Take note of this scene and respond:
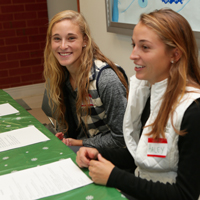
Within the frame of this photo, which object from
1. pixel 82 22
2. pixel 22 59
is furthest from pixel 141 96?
pixel 22 59

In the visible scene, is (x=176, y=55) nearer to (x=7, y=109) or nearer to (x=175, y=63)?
(x=175, y=63)

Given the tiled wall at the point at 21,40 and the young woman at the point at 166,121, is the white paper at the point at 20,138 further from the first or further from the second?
the tiled wall at the point at 21,40

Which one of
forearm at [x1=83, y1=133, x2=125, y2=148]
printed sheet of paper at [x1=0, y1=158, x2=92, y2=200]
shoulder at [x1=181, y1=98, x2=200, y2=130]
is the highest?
shoulder at [x1=181, y1=98, x2=200, y2=130]

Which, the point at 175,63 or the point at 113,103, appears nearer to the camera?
the point at 175,63

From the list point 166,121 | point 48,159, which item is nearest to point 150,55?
point 166,121

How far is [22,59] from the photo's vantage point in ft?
14.1

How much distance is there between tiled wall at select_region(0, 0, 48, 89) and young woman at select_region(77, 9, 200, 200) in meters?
3.43

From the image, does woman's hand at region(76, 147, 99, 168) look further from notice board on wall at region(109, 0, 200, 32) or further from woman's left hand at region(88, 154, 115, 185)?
notice board on wall at region(109, 0, 200, 32)

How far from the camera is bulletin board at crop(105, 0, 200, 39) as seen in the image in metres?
1.77

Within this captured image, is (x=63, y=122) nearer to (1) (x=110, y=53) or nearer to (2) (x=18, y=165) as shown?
(2) (x=18, y=165)

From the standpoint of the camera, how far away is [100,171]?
945 millimetres

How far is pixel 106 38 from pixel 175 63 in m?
1.87

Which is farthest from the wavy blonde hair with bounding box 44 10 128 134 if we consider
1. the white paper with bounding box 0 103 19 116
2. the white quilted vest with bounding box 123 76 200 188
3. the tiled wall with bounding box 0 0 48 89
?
the tiled wall with bounding box 0 0 48 89

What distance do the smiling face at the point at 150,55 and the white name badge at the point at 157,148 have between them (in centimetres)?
24
